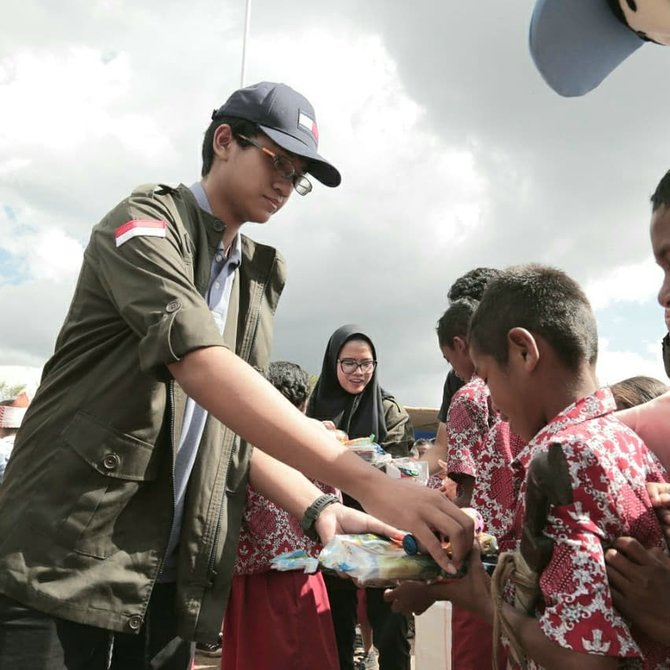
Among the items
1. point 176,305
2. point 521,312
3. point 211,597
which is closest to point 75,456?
point 176,305

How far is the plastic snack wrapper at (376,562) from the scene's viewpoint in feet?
5.47

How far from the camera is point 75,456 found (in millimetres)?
1735

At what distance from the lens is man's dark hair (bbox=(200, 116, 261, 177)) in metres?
2.23

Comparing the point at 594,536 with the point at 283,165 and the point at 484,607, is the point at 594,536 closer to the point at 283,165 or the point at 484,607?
the point at 484,607

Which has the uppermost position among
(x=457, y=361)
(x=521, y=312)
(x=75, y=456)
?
(x=457, y=361)

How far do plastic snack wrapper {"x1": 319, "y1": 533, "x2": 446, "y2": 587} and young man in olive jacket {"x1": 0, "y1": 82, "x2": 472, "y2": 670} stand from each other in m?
0.15

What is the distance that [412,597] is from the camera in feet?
6.46

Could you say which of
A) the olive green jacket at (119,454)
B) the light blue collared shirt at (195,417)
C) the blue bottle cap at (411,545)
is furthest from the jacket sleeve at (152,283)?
the blue bottle cap at (411,545)

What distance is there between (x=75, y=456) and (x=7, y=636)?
0.43 m

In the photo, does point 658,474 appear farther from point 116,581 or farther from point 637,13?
point 116,581

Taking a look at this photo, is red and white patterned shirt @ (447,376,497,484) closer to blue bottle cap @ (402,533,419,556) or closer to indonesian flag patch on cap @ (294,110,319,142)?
indonesian flag patch on cap @ (294,110,319,142)

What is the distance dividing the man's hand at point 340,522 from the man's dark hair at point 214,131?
1.16m

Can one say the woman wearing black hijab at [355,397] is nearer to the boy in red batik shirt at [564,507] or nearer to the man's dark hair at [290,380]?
the man's dark hair at [290,380]

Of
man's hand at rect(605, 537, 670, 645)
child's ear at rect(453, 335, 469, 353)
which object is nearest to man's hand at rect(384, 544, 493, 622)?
man's hand at rect(605, 537, 670, 645)
